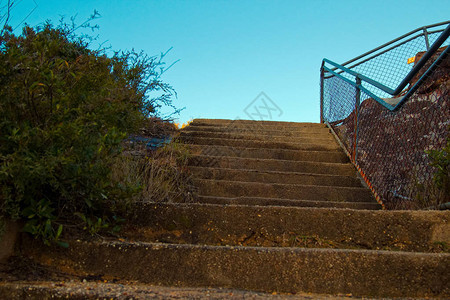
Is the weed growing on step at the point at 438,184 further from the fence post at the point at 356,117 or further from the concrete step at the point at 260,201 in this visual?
the fence post at the point at 356,117

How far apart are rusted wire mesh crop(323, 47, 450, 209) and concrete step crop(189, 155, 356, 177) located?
199 mm

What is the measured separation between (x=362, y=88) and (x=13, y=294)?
3.31 meters

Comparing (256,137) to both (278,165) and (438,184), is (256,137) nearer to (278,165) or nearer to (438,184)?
(278,165)

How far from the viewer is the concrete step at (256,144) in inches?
169

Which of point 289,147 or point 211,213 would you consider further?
point 289,147

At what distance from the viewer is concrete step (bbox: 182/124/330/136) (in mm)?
4832

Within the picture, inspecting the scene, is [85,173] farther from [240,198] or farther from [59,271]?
[240,198]

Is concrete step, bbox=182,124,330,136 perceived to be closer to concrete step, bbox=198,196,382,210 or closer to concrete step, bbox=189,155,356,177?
concrete step, bbox=189,155,356,177

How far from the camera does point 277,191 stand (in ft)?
10.6

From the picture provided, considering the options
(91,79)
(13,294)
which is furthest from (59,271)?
(91,79)

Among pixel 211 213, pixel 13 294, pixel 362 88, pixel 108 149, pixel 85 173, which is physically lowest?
pixel 13 294

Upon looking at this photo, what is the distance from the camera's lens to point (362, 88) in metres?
3.63

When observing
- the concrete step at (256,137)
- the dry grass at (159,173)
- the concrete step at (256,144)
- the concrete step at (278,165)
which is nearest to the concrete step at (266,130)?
the concrete step at (256,137)

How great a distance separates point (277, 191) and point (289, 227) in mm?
1100
